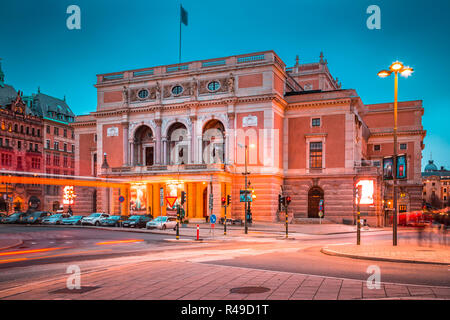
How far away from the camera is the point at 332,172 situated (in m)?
56.8

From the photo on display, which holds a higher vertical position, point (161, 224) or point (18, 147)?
point (18, 147)

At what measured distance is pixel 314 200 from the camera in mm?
57938

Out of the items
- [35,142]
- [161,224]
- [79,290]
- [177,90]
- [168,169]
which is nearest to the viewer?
[79,290]

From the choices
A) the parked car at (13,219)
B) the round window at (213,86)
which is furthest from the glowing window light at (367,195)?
the parked car at (13,219)

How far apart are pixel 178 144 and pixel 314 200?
20.4 m

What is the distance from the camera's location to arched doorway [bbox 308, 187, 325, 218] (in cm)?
5759

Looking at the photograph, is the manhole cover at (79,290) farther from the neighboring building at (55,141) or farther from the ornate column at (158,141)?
the neighboring building at (55,141)

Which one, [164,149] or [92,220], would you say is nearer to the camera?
[92,220]

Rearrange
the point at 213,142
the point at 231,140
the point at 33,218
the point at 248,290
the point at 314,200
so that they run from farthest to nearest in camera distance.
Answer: the point at 213,142 < the point at 314,200 < the point at 231,140 < the point at 33,218 < the point at 248,290

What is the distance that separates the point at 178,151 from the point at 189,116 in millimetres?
5584

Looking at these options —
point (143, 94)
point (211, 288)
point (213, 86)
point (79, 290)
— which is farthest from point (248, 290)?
point (143, 94)

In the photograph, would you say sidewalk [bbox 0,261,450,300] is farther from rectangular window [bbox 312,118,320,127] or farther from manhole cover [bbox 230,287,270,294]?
rectangular window [bbox 312,118,320,127]

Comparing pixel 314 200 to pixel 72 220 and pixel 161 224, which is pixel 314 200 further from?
pixel 72 220
